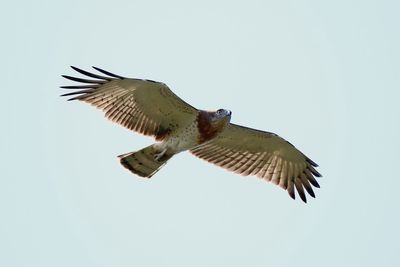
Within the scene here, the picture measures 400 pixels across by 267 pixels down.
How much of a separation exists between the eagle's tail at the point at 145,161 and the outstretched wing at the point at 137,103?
13.6 inches

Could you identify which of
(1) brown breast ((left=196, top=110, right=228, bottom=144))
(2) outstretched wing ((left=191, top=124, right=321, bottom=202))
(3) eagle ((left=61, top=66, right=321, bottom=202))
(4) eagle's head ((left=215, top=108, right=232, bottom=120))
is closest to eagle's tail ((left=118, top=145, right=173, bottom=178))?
(3) eagle ((left=61, top=66, right=321, bottom=202))

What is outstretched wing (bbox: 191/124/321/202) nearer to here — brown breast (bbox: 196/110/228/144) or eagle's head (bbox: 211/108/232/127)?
brown breast (bbox: 196/110/228/144)

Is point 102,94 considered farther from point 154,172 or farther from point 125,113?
point 154,172

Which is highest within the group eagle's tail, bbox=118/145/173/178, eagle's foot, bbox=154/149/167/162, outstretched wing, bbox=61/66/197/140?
outstretched wing, bbox=61/66/197/140

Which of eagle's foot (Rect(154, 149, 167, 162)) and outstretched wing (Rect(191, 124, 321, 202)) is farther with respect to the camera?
outstretched wing (Rect(191, 124, 321, 202))

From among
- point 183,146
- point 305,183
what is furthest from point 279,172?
point 183,146

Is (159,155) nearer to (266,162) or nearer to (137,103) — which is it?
(137,103)

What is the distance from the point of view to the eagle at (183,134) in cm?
1527

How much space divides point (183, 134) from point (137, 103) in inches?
37.1

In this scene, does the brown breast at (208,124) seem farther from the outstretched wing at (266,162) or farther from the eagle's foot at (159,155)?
the outstretched wing at (266,162)

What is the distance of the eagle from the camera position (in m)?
15.3

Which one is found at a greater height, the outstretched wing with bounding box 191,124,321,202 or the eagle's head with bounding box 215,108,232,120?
the eagle's head with bounding box 215,108,232,120

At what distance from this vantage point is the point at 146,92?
15219 millimetres

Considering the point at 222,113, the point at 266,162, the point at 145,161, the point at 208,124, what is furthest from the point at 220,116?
the point at 266,162
